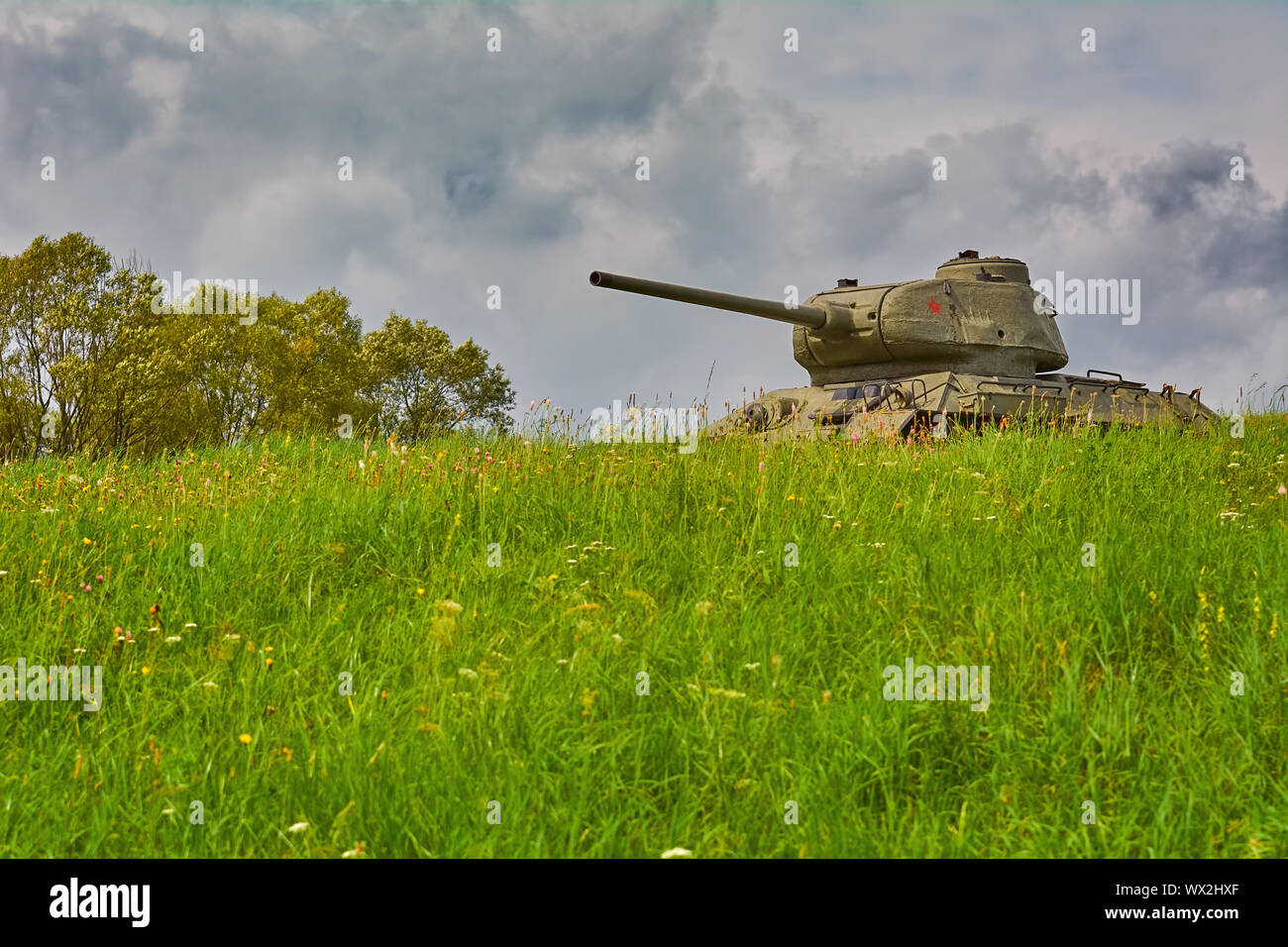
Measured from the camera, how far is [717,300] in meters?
13.4

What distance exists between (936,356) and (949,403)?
219cm

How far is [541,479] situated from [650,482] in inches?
32.2

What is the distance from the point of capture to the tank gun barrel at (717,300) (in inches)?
460

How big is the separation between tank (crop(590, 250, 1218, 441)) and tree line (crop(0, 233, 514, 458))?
609cm

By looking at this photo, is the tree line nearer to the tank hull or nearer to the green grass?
the tank hull

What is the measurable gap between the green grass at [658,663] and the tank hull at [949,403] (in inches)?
206

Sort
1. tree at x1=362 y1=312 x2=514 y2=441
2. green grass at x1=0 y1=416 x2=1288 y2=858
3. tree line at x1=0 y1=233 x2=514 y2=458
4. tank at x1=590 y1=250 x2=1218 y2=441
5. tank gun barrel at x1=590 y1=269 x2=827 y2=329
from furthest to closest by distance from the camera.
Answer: tree at x1=362 y1=312 x2=514 y2=441
tree line at x1=0 y1=233 x2=514 y2=458
tank at x1=590 y1=250 x2=1218 y2=441
tank gun barrel at x1=590 y1=269 x2=827 y2=329
green grass at x1=0 y1=416 x2=1288 y2=858

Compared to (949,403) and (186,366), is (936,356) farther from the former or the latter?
(186,366)

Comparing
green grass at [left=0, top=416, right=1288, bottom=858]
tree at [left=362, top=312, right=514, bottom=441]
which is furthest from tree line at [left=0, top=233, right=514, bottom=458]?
green grass at [left=0, top=416, right=1288, bottom=858]

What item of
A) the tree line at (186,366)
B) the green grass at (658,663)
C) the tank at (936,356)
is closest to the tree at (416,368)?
the tree line at (186,366)

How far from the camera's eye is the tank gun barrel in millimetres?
11688

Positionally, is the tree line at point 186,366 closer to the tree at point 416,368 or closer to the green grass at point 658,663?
the tree at point 416,368

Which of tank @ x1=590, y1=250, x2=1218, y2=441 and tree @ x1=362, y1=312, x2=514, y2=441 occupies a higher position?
tree @ x1=362, y1=312, x2=514, y2=441

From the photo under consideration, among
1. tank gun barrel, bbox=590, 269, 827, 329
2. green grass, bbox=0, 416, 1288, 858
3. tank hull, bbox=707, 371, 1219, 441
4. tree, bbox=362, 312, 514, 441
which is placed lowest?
green grass, bbox=0, 416, 1288, 858
